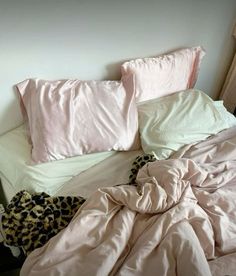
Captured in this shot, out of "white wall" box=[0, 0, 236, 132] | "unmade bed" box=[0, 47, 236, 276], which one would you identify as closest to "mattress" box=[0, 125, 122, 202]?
"unmade bed" box=[0, 47, 236, 276]

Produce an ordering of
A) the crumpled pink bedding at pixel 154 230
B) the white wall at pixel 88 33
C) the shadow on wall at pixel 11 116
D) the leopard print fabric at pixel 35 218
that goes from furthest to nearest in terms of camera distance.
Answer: the shadow on wall at pixel 11 116 → the white wall at pixel 88 33 → the leopard print fabric at pixel 35 218 → the crumpled pink bedding at pixel 154 230

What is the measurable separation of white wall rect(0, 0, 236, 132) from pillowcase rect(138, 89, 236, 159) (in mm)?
284

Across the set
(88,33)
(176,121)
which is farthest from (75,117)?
(176,121)

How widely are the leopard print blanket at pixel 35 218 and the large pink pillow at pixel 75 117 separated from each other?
0.21 meters

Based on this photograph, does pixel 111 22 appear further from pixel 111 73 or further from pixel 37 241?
pixel 37 241

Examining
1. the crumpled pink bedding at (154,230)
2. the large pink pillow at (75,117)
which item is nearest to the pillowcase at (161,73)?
the large pink pillow at (75,117)

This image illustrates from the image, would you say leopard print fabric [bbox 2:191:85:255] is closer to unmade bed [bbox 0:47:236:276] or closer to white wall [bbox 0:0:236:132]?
unmade bed [bbox 0:47:236:276]

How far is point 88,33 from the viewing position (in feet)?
4.13

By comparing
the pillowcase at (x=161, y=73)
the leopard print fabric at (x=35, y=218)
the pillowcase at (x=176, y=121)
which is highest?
the pillowcase at (x=161, y=73)

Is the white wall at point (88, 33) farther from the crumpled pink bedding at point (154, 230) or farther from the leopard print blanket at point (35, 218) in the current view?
the crumpled pink bedding at point (154, 230)

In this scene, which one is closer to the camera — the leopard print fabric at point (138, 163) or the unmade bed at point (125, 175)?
the unmade bed at point (125, 175)

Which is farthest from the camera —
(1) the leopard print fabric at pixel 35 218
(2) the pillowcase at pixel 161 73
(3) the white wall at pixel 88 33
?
(2) the pillowcase at pixel 161 73

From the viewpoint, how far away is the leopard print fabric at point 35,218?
3.08 feet

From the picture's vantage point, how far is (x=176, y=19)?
1.49m
